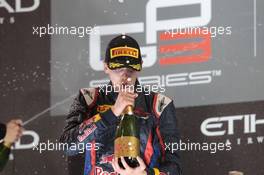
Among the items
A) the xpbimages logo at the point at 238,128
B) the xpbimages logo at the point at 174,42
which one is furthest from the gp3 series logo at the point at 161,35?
the xpbimages logo at the point at 238,128

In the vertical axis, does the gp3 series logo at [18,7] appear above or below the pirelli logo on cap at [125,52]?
above

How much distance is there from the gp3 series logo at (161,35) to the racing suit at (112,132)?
0.36 meters

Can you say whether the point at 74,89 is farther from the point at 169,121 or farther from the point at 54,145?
the point at 169,121

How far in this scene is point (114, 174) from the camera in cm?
255

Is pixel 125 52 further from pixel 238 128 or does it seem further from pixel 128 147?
pixel 238 128

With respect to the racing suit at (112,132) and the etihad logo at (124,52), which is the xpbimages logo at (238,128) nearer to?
the racing suit at (112,132)

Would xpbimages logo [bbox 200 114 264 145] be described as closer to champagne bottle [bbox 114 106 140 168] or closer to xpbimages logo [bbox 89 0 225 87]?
xpbimages logo [bbox 89 0 225 87]

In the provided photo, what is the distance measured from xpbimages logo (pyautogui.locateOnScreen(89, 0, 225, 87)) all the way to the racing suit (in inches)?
13.1

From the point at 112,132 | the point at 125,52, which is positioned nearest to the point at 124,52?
the point at 125,52

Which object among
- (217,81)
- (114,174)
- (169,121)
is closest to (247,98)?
(217,81)

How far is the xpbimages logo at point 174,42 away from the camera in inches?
117

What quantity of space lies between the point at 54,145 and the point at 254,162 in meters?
0.81

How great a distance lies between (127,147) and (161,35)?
877mm

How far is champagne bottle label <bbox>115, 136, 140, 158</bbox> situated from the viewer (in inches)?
88.4
